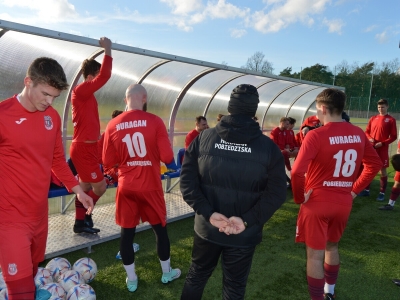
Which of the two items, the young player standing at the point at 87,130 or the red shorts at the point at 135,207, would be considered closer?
the red shorts at the point at 135,207

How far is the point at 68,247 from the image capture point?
3859 millimetres

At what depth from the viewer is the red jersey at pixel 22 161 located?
81.5 inches

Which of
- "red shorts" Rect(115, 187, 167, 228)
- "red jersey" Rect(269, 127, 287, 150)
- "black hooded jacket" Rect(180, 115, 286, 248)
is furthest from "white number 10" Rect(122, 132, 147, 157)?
"red jersey" Rect(269, 127, 287, 150)

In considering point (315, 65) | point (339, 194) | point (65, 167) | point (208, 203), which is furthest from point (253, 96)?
point (315, 65)

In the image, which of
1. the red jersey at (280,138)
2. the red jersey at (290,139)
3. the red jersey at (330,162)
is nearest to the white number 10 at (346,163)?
the red jersey at (330,162)

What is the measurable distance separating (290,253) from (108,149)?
2834 millimetres

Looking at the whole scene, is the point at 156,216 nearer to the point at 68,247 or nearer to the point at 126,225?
the point at 126,225

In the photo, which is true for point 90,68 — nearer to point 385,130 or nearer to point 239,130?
point 239,130

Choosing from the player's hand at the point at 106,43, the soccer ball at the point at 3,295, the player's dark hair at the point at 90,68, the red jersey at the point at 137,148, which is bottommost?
the soccer ball at the point at 3,295

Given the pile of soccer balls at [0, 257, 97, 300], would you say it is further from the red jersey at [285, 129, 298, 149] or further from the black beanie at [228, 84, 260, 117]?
the red jersey at [285, 129, 298, 149]

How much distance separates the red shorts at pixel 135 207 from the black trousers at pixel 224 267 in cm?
89

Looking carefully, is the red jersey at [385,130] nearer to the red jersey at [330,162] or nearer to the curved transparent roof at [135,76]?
the curved transparent roof at [135,76]

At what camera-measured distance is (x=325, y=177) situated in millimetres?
2734

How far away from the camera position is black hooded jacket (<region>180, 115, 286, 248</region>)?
6.82 ft
